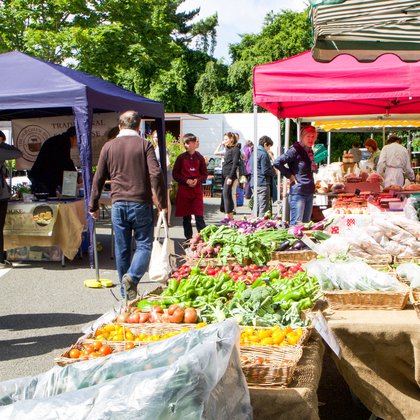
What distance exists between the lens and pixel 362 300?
430cm

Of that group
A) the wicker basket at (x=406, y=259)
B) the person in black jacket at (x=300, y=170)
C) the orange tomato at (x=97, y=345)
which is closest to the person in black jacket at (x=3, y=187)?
the person in black jacket at (x=300, y=170)

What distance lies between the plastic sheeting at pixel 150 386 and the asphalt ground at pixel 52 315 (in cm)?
206

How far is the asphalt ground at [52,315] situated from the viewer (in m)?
4.82

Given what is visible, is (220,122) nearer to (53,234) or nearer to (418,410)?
(53,234)

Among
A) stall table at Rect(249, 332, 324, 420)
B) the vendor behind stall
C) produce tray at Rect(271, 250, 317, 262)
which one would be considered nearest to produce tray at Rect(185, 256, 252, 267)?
produce tray at Rect(271, 250, 317, 262)

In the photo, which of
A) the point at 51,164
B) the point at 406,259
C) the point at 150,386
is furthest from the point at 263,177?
the point at 150,386

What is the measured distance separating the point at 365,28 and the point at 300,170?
4478 mm

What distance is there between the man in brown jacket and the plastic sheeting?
3.97 meters

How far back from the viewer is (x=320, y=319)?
11.6 ft

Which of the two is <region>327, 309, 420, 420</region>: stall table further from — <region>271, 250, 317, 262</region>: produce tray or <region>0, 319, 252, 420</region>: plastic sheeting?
<region>271, 250, 317, 262</region>: produce tray

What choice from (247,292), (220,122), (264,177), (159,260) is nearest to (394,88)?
(159,260)

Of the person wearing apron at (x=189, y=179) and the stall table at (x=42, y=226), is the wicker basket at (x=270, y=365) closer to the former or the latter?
the stall table at (x=42, y=226)

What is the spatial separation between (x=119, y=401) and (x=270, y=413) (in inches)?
46.0

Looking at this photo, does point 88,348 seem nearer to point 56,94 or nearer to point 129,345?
point 129,345
